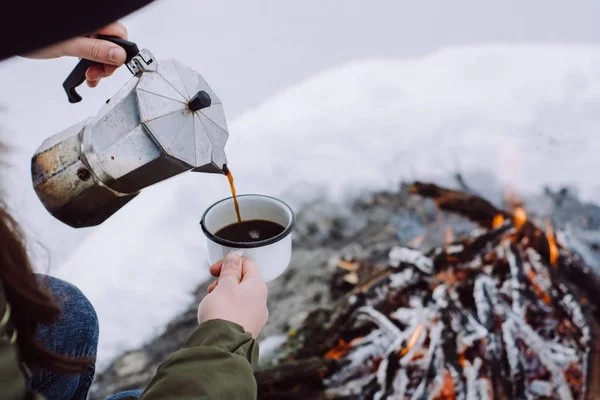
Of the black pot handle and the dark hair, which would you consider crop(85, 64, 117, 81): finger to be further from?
the dark hair

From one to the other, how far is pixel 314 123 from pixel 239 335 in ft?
6.28

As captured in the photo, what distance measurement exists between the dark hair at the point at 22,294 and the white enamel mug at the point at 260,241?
1.16 ft

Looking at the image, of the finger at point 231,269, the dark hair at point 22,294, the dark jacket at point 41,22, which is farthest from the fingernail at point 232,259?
the dark jacket at point 41,22

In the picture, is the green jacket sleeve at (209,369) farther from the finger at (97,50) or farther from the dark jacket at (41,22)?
the finger at (97,50)

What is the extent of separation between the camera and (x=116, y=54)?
1.16 meters

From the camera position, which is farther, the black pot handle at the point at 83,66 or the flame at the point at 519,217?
the flame at the point at 519,217

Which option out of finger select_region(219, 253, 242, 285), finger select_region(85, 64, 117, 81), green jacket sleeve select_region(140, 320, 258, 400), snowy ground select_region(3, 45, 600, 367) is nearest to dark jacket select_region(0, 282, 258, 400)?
green jacket sleeve select_region(140, 320, 258, 400)

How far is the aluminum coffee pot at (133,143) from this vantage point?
1.06m

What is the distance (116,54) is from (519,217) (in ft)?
5.14

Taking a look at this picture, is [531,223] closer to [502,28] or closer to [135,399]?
[135,399]

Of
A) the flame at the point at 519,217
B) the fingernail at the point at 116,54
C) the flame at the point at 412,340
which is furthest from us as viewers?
the flame at the point at 519,217

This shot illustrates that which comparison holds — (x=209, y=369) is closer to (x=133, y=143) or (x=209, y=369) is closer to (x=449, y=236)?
(x=133, y=143)

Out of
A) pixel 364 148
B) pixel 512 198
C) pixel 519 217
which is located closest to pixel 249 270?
pixel 519 217

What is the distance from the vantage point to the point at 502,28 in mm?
3482
